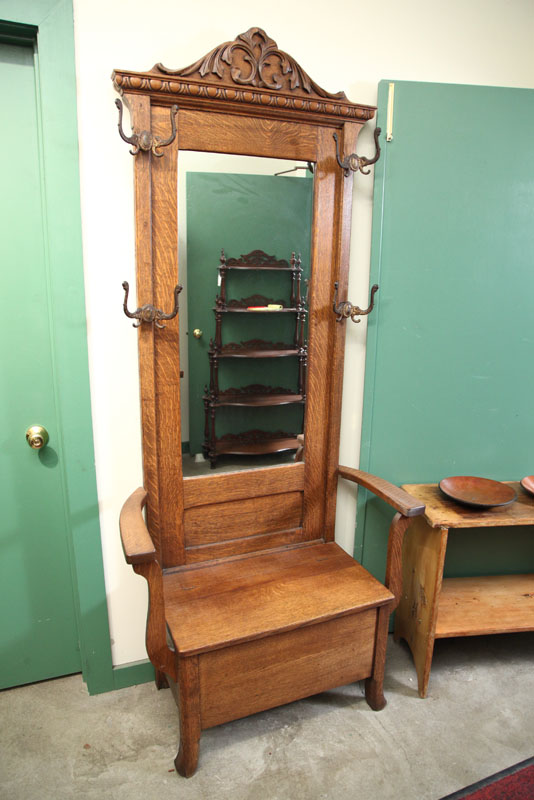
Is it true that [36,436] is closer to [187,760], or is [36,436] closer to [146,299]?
[146,299]

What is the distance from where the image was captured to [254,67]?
5.52 ft

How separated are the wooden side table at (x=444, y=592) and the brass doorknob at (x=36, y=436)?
1.45 metres

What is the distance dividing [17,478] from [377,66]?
203cm

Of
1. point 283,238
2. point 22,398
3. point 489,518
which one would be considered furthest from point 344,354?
point 22,398

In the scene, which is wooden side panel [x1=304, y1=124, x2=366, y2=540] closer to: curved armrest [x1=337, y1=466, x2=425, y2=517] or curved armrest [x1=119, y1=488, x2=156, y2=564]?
curved armrest [x1=337, y1=466, x2=425, y2=517]

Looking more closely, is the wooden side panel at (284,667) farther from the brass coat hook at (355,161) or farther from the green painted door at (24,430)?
the brass coat hook at (355,161)

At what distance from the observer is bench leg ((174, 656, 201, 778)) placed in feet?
5.02

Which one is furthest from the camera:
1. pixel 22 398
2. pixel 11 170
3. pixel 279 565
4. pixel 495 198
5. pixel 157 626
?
pixel 495 198

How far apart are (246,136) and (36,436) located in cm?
128

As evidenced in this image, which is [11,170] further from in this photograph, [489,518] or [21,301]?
[489,518]

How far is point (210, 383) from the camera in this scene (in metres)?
1.88

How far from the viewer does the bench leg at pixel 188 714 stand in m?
1.53

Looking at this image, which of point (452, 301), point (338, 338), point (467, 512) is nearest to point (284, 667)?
point (467, 512)

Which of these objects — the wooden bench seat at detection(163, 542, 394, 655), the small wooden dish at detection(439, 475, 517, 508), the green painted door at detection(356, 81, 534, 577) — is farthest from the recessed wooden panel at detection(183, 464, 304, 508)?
the small wooden dish at detection(439, 475, 517, 508)
